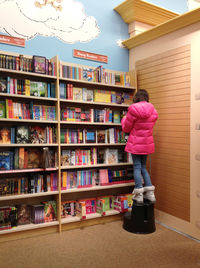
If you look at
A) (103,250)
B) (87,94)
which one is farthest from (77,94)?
(103,250)

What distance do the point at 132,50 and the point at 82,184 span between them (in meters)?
2.32

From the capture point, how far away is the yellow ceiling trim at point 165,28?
10.2 ft

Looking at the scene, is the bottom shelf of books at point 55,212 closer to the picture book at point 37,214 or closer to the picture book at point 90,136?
the picture book at point 37,214

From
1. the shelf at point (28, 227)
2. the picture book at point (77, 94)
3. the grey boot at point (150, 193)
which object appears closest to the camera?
the shelf at point (28, 227)

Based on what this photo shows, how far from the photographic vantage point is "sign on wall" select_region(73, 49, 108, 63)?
379 centimetres

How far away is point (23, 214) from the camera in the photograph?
3170mm

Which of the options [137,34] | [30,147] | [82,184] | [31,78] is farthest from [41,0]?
[82,184]

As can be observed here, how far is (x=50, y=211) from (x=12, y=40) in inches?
88.3

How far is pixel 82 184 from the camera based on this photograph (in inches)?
139

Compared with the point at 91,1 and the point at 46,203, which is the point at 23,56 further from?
the point at 46,203

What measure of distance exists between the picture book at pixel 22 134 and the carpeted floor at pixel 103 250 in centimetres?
119

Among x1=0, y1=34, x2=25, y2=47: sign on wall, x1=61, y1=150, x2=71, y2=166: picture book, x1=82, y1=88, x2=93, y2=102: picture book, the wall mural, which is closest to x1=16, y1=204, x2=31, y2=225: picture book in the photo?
x1=61, y1=150, x2=71, y2=166: picture book

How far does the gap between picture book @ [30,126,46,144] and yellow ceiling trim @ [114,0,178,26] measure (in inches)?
90.4

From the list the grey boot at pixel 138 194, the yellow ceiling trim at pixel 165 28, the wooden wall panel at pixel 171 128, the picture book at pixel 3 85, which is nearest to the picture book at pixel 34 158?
the picture book at pixel 3 85
